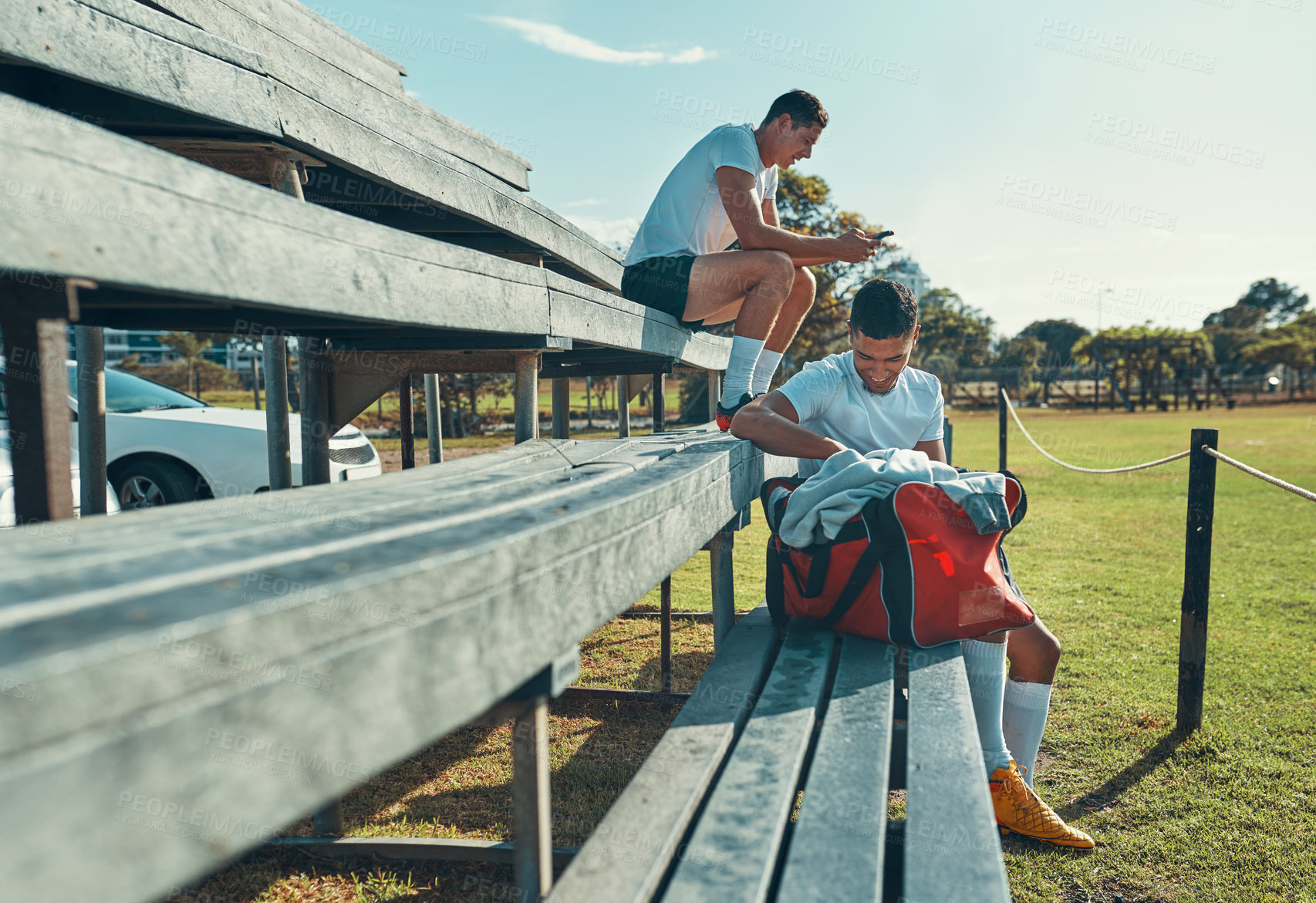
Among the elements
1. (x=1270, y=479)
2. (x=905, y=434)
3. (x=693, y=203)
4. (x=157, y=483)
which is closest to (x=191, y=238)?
(x=905, y=434)

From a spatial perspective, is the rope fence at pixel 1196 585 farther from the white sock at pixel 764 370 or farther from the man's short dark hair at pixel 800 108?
the man's short dark hair at pixel 800 108

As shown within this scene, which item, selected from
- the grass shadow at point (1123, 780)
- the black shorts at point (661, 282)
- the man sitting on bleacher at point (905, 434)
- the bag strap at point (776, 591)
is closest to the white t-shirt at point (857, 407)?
the man sitting on bleacher at point (905, 434)

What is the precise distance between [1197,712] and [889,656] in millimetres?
2295

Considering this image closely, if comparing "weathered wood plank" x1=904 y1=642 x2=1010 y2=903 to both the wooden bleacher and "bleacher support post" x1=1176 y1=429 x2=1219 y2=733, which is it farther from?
"bleacher support post" x1=1176 y1=429 x2=1219 y2=733

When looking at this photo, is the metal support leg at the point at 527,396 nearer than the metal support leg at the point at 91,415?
No

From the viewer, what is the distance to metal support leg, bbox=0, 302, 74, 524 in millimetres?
1178

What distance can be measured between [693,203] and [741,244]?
291 millimetres

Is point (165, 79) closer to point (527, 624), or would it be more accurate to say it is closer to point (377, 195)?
point (527, 624)

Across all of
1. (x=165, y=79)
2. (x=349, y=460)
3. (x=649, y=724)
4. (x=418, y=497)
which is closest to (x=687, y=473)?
(x=418, y=497)

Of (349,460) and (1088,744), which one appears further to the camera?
(349,460)

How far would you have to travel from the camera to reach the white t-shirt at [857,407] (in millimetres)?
3252

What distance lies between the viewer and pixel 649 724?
4.18m

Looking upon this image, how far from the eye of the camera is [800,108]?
374 cm

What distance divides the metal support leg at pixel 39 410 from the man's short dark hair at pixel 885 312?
252cm
